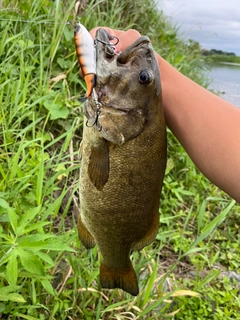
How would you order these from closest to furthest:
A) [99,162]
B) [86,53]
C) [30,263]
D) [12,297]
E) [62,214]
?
[86,53], [99,162], [30,263], [12,297], [62,214]

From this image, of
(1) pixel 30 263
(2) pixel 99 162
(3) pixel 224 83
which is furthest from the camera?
(3) pixel 224 83

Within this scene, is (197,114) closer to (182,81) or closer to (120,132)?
(182,81)

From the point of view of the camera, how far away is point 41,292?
2.48m

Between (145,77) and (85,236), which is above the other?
(145,77)

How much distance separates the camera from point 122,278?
6.61ft

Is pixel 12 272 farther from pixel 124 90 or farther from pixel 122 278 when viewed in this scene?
pixel 124 90

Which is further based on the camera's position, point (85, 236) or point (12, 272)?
point (85, 236)

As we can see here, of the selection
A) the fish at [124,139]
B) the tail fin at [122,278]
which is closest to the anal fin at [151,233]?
the fish at [124,139]

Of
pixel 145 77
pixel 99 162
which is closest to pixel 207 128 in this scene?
pixel 145 77

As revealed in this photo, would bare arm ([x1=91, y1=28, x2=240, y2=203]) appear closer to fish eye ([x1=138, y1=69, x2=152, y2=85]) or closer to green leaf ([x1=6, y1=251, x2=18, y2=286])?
fish eye ([x1=138, y1=69, x2=152, y2=85])

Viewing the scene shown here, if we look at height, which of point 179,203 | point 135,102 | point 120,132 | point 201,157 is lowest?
point 179,203

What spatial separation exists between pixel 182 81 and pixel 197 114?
18 cm

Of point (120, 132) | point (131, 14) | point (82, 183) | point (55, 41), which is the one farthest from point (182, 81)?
point (131, 14)

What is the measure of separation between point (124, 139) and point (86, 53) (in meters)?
0.38
